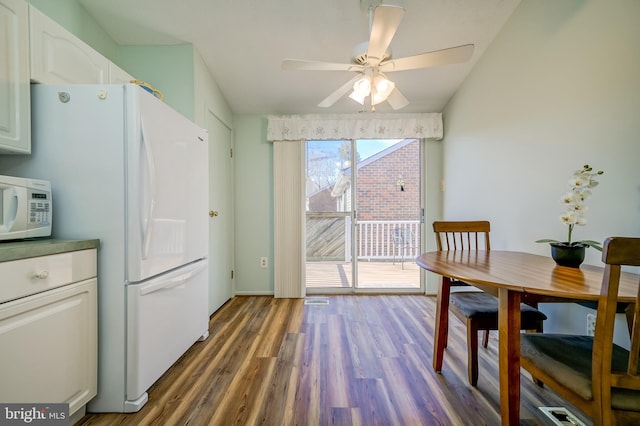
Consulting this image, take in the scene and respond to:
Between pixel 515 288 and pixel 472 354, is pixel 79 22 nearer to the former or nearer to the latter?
pixel 515 288

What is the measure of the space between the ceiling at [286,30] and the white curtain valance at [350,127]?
46 centimetres

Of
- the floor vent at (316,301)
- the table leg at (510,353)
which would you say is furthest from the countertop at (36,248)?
the floor vent at (316,301)

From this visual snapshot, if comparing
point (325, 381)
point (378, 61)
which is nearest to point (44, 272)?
point (325, 381)

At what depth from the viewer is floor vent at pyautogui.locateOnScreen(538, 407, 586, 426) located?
1.30m

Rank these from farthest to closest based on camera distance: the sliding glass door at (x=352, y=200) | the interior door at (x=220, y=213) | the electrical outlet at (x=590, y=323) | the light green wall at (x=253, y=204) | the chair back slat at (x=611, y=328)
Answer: the sliding glass door at (x=352, y=200) → the light green wall at (x=253, y=204) → the interior door at (x=220, y=213) → the electrical outlet at (x=590, y=323) → the chair back slat at (x=611, y=328)

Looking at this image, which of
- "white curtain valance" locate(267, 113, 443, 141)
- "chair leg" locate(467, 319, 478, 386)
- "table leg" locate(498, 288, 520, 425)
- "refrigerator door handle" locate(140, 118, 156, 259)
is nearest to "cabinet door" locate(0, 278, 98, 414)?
"refrigerator door handle" locate(140, 118, 156, 259)

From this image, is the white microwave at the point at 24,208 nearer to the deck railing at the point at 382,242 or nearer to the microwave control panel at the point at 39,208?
the microwave control panel at the point at 39,208

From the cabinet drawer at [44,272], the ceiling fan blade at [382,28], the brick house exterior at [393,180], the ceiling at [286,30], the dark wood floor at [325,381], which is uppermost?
the ceiling at [286,30]

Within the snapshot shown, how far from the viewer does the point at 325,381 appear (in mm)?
1634

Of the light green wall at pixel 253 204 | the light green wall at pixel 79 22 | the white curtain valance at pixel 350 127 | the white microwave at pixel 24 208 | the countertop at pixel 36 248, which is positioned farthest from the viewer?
the light green wall at pixel 253 204

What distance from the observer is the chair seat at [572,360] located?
843 millimetres

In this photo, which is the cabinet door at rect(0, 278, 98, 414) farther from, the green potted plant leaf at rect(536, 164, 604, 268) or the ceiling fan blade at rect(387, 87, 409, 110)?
the green potted plant leaf at rect(536, 164, 604, 268)

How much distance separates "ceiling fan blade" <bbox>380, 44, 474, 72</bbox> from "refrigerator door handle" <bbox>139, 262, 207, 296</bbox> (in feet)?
6.17

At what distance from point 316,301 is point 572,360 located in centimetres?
240
